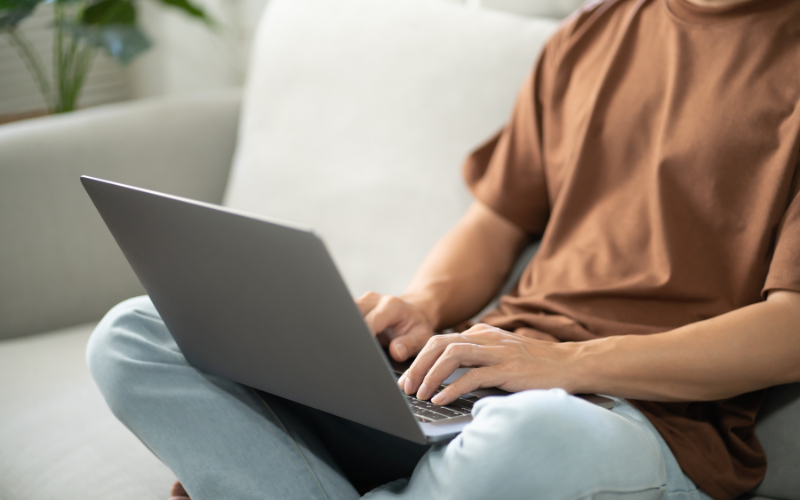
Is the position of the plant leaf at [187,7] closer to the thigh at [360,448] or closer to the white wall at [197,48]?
the white wall at [197,48]

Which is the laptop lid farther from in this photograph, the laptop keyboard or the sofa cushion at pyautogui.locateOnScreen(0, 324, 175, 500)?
the sofa cushion at pyautogui.locateOnScreen(0, 324, 175, 500)

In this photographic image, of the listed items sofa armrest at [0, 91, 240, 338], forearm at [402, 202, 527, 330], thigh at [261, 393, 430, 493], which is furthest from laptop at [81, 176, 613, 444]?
sofa armrest at [0, 91, 240, 338]

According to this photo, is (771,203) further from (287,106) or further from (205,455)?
(287,106)

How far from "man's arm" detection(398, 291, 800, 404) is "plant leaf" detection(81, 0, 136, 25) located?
1.47 metres

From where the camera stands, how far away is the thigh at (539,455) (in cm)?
54

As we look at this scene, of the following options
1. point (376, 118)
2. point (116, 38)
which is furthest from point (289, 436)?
point (116, 38)

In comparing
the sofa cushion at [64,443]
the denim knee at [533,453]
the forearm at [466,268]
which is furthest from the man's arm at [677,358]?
the sofa cushion at [64,443]

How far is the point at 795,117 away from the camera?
2.42 feet

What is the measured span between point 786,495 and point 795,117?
40 cm

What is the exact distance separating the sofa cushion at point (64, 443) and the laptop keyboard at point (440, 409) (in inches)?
13.5

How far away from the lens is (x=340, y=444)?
81 centimetres

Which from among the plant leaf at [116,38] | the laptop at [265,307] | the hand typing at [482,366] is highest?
the plant leaf at [116,38]

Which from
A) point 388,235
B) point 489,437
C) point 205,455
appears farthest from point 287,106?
point 489,437

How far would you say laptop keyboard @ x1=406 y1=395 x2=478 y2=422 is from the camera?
618mm
